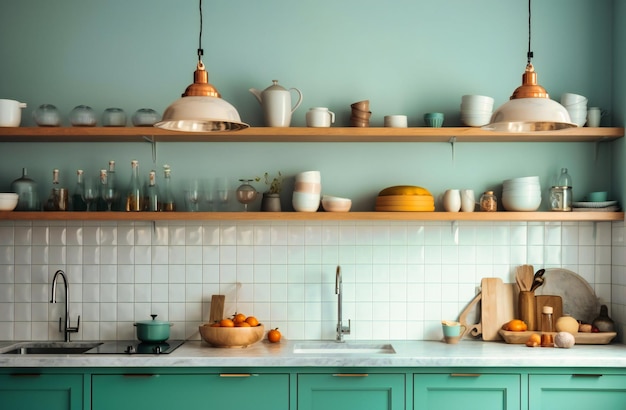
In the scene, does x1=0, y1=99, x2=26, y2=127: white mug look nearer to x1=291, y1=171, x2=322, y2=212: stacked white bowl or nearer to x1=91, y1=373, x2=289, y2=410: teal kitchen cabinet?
x1=91, y1=373, x2=289, y2=410: teal kitchen cabinet

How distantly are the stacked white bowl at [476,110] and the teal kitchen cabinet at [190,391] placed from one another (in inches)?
66.3

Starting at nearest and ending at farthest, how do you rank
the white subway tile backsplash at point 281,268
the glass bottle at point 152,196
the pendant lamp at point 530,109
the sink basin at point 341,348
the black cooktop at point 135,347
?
the pendant lamp at point 530,109 < the black cooktop at point 135,347 < the sink basin at point 341,348 < the glass bottle at point 152,196 < the white subway tile backsplash at point 281,268

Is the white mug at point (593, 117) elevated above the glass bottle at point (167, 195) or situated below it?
above

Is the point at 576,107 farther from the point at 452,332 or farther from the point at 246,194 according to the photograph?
the point at 246,194

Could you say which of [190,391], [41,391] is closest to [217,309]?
[190,391]

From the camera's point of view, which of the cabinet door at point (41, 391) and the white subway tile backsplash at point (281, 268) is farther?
the white subway tile backsplash at point (281, 268)

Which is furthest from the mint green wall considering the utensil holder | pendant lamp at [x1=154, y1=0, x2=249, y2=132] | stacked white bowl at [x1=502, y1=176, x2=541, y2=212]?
pendant lamp at [x1=154, y1=0, x2=249, y2=132]

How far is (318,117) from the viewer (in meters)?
A: 3.70

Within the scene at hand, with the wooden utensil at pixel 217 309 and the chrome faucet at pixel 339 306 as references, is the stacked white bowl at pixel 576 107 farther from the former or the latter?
the wooden utensil at pixel 217 309

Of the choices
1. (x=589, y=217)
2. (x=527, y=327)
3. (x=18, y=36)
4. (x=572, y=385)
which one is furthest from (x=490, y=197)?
(x=18, y=36)

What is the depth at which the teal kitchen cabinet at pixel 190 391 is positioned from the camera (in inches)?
132

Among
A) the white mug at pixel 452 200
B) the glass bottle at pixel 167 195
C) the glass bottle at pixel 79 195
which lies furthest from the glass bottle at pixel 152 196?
the white mug at pixel 452 200

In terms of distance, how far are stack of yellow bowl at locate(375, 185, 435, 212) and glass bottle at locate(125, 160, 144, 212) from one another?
1326 millimetres

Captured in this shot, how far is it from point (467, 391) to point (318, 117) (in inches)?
63.1
